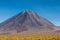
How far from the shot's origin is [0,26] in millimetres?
188625

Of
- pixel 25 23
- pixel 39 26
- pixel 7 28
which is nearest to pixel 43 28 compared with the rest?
pixel 39 26

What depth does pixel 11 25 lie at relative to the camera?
18262 centimetres

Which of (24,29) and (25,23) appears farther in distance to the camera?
(25,23)

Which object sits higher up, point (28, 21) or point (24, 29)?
point (28, 21)

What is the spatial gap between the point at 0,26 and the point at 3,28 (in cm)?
726

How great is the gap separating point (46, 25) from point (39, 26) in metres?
11.0

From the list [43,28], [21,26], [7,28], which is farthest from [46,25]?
[7,28]

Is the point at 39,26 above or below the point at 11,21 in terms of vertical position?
below

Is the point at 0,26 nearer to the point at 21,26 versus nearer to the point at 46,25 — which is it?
the point at 21,26

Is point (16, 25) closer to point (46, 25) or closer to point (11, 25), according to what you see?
point (11, 25)

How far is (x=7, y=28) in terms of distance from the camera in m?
181

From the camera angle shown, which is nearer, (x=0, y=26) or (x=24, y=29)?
(x=24, y=29)

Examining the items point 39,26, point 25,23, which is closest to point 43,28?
point 39,26

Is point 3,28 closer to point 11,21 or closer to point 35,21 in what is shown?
point 11,21
